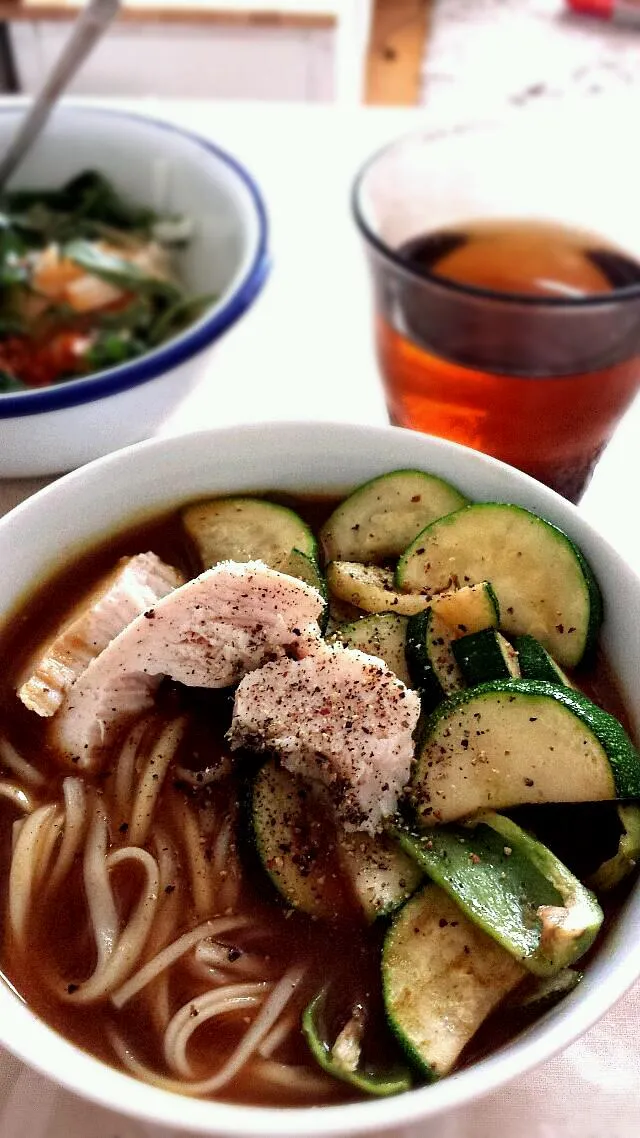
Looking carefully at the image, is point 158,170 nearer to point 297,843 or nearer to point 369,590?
point 369,590

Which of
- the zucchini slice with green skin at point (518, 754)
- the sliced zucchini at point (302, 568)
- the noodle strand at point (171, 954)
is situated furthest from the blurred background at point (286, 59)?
the noodle strand at point (171, 954)

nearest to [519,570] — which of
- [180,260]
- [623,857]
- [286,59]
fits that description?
[623,857]

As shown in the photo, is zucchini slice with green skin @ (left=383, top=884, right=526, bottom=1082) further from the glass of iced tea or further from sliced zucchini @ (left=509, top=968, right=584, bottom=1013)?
the glass of iced tea

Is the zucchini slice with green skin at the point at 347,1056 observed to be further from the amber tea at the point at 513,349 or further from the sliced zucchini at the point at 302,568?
the amber tea at the point at 513,349

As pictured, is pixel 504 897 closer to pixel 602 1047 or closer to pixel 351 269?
pixel 602 1047

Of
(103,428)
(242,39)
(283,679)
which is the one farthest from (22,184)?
(283,679)

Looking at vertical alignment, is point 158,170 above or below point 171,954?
above

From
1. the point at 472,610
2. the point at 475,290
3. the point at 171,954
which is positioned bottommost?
the point at 171,954
